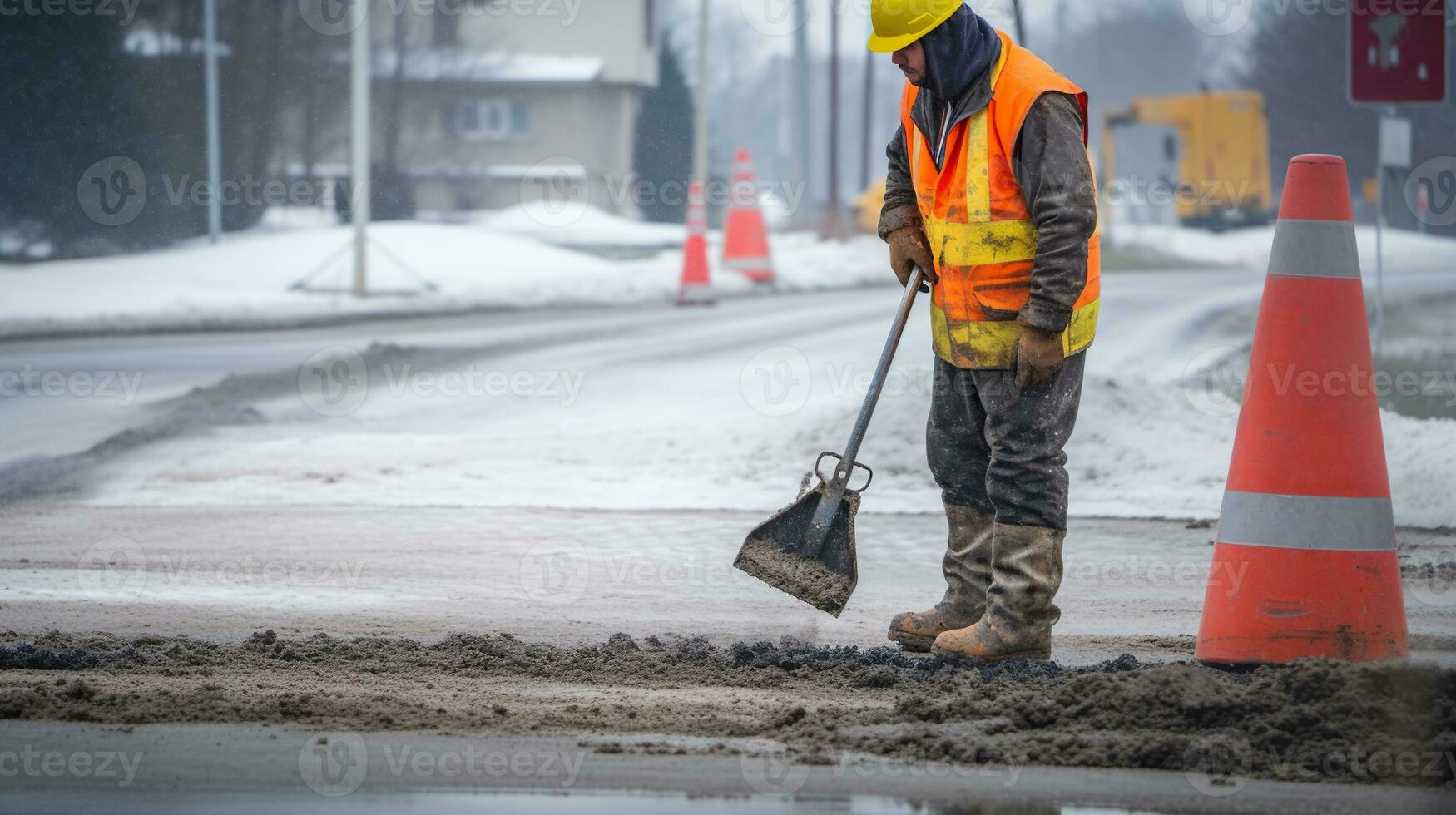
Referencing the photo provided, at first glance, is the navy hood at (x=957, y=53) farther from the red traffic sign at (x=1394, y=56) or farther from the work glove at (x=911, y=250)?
the red traffic sign at (x=1394, y=56)

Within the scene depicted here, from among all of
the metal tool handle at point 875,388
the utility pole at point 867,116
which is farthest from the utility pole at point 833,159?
the metal tool handle at point 875,388

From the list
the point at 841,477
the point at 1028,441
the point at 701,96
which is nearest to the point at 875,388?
the point at 841,477

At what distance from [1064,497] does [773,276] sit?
14430 mm

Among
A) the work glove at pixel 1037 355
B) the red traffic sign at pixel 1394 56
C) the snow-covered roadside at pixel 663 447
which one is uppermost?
the red traffic sign at pixel 1394 56

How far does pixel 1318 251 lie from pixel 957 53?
105cm

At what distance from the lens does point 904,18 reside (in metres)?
3.85

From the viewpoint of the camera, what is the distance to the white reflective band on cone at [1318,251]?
386 cm

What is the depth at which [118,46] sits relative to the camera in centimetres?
1633

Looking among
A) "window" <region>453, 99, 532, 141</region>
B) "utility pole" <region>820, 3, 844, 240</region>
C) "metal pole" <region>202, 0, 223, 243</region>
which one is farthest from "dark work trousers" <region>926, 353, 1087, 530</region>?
"utility pole" <region>820, 3, 844, 240</region>

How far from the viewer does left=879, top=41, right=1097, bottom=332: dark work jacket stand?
3.72 meters

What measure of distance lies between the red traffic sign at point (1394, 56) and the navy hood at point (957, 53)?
5945 millimetres

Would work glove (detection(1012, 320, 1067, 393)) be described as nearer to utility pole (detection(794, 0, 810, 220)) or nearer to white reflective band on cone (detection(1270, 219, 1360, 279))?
white reflective band on cone (detection(1270, 219, 1360, 279))

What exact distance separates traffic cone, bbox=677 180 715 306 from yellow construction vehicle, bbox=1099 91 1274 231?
1602 centimetres

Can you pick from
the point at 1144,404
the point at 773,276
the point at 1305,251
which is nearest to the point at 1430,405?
the point at 1144,404
